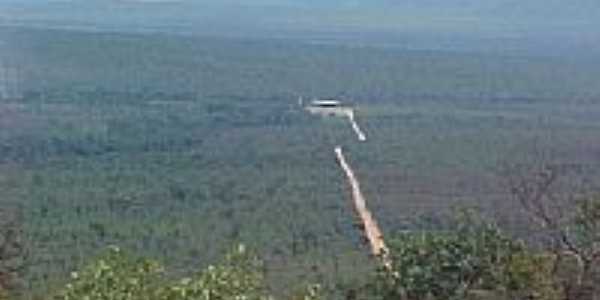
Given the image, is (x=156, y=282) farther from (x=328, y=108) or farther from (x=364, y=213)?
(x=328, y=108)

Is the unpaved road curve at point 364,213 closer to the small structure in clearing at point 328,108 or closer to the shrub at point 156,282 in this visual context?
the small structure in clearing at point 328,108

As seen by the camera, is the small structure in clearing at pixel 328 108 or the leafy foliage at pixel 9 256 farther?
the small structure in clearing at pixel 328 108

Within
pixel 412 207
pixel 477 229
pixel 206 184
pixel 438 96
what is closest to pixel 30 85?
pixel 438 96

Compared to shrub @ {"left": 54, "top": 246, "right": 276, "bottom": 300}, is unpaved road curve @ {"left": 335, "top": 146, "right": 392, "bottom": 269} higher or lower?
lower

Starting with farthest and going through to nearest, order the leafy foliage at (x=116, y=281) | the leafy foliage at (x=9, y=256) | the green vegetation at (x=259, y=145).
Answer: the green vegetation at (x=259, y=145), the leafy foliage at (x=9, y=256), the leafy foliage at (x=116, y=281)

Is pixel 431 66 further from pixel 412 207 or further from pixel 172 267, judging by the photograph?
pixel 172 267

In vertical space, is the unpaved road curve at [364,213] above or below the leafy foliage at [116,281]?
below

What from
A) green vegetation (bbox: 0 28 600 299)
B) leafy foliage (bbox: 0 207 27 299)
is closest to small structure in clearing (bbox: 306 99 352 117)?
green vegetation (bbox: 0 28 600 299)

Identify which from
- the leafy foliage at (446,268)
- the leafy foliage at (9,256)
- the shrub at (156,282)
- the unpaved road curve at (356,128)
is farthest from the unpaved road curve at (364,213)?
the shrub at (156,282)

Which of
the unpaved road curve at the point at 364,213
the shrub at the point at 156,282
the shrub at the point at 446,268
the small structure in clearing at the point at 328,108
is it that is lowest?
the unpaved road curve at the point at 364,213

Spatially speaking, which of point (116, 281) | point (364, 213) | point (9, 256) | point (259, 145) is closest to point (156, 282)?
point (116, 281)

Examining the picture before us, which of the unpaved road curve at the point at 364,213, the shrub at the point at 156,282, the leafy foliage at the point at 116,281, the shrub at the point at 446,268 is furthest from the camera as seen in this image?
the unpaved road curve at the point at 364,213

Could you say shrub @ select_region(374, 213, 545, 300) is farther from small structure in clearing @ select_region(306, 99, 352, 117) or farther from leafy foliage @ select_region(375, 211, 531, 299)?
small structure in clearing @ select_region(306, 99, 352, 117)
